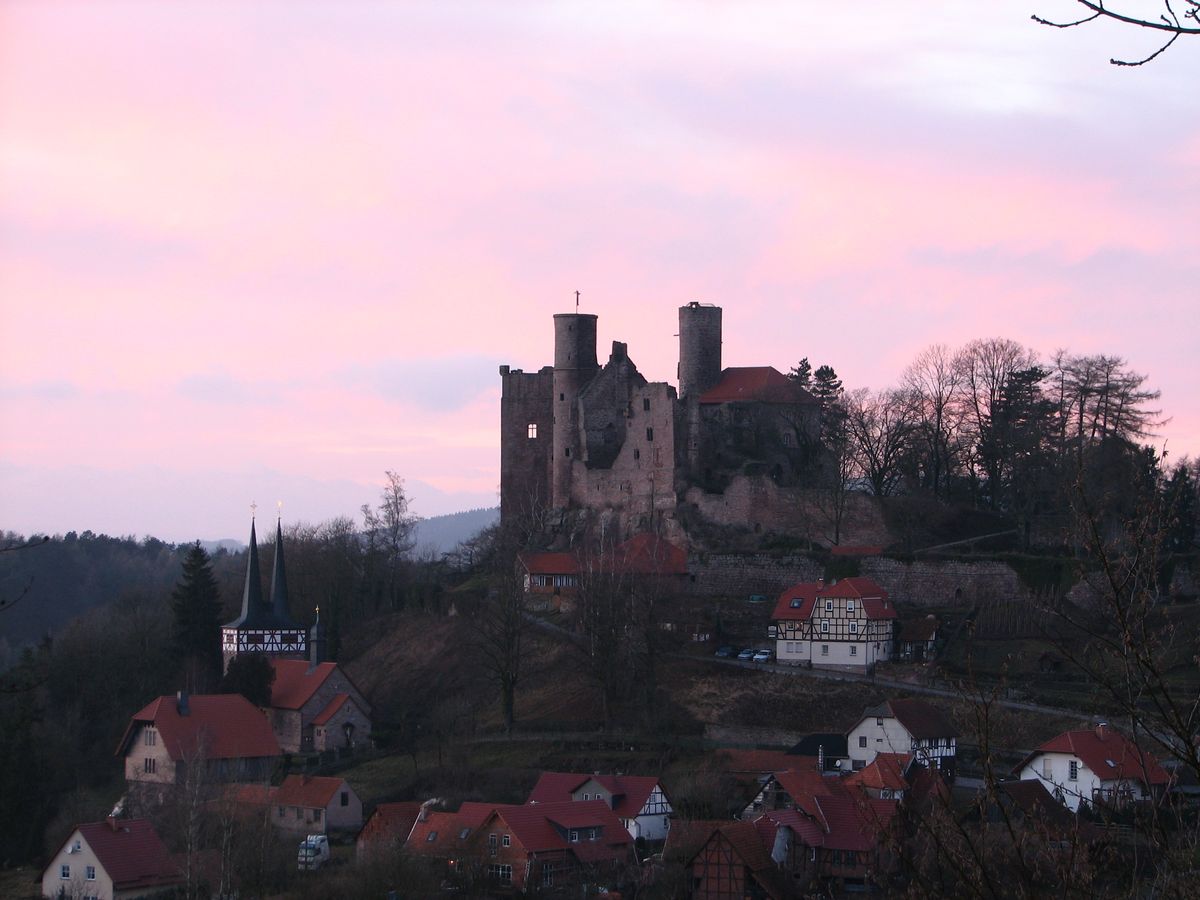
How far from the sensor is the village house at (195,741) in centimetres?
4594

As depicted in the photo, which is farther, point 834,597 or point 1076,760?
point 834,597

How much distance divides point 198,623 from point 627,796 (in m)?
23.0

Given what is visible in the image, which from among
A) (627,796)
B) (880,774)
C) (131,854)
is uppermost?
(880,774)

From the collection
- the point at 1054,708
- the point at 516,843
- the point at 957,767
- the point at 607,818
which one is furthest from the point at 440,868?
the point at 1054,708

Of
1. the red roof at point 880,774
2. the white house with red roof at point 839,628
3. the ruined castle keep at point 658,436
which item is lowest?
the red roof at point 880,774

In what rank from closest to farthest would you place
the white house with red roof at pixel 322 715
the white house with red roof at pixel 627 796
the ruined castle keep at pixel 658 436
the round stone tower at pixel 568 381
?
the white house with red roof at pixel 627 796
the white house with red roof at pixel 322 715
the ruined castle keep at pixel 658 436
the round stone tower at pixel 568 381

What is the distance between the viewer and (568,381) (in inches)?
2346

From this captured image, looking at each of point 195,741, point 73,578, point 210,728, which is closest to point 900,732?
point 195,741

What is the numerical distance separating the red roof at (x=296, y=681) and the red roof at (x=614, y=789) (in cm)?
1346

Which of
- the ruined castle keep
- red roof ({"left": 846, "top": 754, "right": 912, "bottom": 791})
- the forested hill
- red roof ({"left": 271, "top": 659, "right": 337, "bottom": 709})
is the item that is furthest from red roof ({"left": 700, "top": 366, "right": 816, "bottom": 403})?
the forested hill

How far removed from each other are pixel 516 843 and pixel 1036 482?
23653 mm

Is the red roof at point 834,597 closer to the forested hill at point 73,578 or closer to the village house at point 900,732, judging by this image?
the village house at point 900,732

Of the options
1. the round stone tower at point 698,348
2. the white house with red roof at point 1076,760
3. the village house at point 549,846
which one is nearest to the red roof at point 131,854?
the village house at point 549,846

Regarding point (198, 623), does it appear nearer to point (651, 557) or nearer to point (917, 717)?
point (651, 557)
